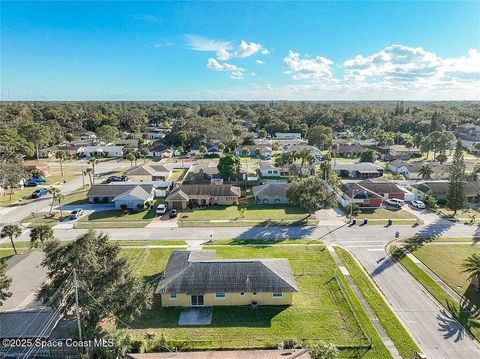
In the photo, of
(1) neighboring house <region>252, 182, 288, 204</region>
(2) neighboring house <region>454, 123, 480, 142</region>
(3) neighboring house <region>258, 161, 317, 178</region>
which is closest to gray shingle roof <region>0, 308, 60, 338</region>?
(1) neighboring house <region>252, 182, 288, 204</region>

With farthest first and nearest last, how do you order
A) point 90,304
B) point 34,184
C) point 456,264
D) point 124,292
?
point 34,184, point 456,264, point 124,292, point 90,304

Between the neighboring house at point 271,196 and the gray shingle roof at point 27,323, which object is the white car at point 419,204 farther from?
the gray shingle roof at point 27,323

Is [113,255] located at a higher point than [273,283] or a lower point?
→ higher

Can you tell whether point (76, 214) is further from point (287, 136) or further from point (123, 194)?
point (287, 136)

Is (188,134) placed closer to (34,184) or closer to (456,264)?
(34,184)

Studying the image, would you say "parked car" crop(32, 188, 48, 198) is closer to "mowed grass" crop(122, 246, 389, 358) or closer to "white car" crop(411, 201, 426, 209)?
Answer: "mowed grass" crop(122, 246, 389, 358)

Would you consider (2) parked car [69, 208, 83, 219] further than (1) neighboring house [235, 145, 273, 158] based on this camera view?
No

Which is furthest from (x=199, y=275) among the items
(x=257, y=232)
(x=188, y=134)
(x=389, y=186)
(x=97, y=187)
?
(x=188, y=134)
